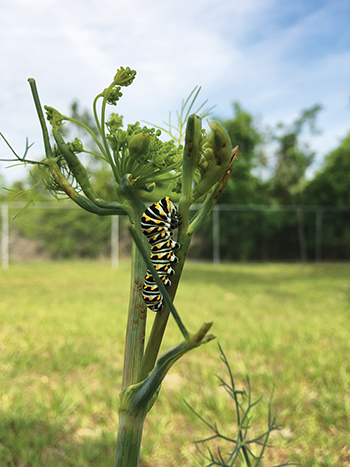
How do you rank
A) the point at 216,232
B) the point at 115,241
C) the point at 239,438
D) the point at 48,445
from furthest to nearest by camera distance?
the point at 216,232 → the point at 115,241 → the point at 48,445 → the point at 239,438

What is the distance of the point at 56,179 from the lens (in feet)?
1.52

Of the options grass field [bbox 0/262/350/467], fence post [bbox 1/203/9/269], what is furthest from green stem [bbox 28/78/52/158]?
fence post [bbox 1/203/9/269]

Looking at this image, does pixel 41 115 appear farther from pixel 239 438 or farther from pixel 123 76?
pixel 239 438

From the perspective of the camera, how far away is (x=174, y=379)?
7.75ft

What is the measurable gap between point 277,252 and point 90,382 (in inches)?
378

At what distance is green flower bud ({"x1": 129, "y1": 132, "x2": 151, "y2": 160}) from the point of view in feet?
1.40

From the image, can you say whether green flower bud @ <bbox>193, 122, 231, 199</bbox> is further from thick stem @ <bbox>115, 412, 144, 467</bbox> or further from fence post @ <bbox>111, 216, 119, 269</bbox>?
fence post @ <bbox>111, 216, 119, 269</bbox>

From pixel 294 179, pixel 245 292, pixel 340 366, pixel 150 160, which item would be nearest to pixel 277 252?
pixel 294 179

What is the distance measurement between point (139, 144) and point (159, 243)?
5.1 inches

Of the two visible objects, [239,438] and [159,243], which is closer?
[159,243]

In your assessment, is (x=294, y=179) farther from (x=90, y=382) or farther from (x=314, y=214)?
(x=90, y=382)

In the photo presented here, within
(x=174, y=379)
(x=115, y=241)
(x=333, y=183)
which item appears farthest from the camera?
(x=333, y=183)

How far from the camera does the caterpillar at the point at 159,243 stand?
44 centimetres

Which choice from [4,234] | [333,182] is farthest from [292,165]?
[4,234]
